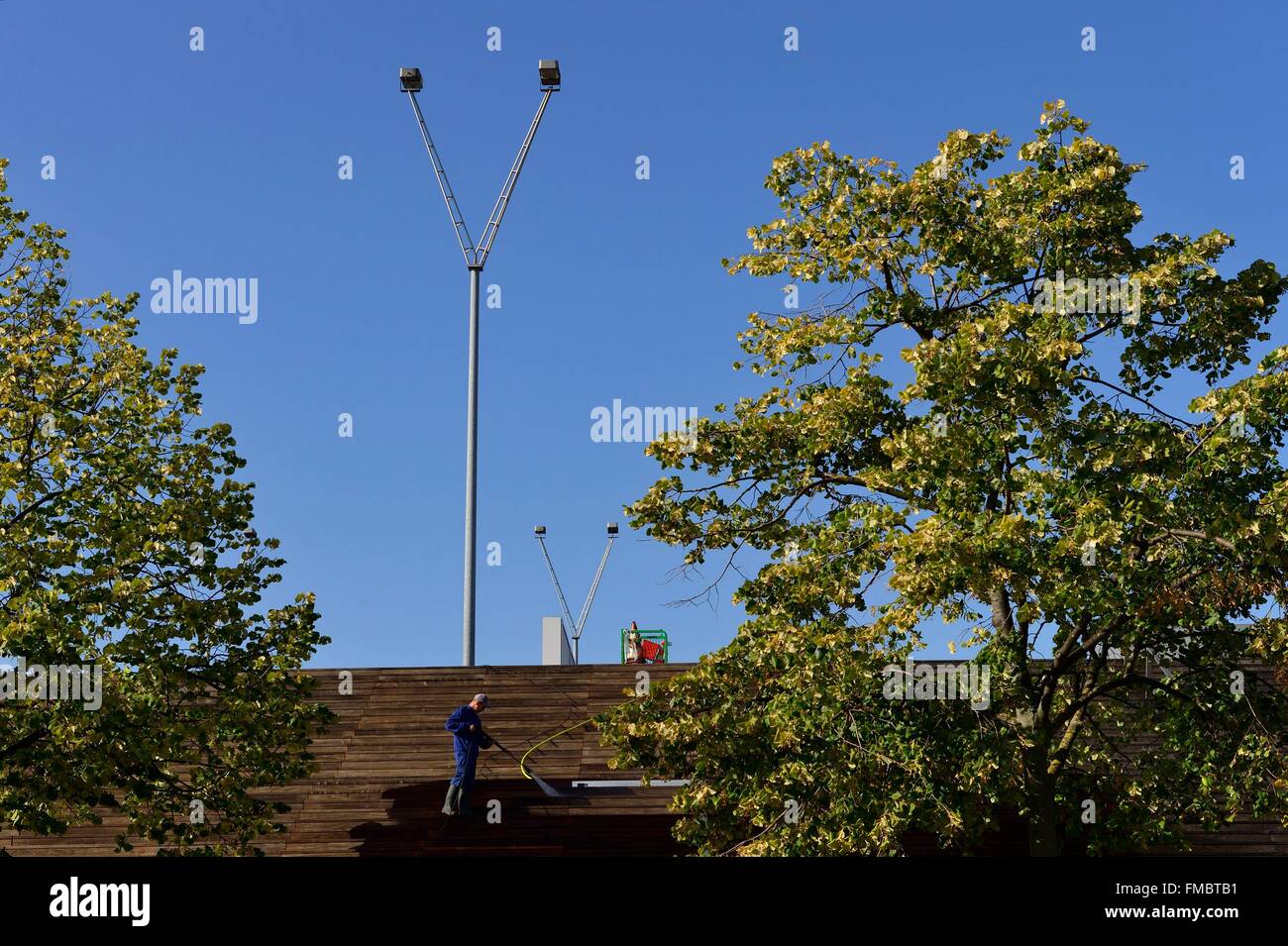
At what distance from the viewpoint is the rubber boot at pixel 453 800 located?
23016 millimetres

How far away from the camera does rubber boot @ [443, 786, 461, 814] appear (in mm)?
23016

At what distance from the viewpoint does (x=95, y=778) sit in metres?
17.6

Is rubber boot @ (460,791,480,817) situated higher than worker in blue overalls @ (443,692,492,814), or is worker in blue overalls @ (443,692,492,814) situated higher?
worker in blue overalls @ (443,692,492,814)

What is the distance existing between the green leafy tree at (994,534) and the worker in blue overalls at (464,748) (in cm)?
495

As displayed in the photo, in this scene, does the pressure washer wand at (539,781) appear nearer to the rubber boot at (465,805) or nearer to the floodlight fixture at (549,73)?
the rubber boot at (465,805)

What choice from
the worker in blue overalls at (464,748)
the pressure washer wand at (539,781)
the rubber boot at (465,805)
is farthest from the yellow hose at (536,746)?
the worker in blue overalls at (464,748)

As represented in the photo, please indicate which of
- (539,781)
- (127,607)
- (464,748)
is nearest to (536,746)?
(539,781)

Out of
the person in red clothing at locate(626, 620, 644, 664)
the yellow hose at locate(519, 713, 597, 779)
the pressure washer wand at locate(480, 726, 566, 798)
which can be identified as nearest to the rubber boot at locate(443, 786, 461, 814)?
the pressure washer wand at locate(480, 726, 566, 798)

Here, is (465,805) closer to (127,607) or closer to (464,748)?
(464,748)

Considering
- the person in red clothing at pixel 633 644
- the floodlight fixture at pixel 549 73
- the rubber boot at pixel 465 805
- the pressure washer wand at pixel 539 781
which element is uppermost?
the floodlight fixture at pixel 549 73

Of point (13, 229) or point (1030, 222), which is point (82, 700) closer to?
point (13, 229)

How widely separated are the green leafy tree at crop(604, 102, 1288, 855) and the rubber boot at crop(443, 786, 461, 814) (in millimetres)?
5465

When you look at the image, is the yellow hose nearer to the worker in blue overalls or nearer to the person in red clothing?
the worker in blue overalls
